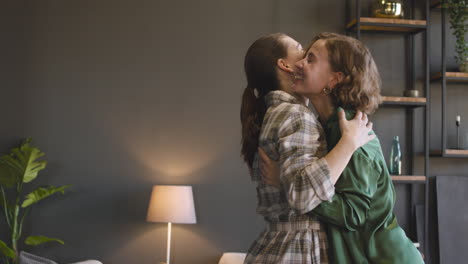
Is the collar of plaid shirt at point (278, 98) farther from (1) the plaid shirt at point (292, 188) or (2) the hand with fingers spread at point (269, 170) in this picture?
(2) the hand with fingers spread at point (269, 170)

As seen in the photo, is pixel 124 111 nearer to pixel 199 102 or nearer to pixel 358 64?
pixel 199 102

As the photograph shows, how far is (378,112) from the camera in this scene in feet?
17.1

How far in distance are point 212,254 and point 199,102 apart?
49.9 inches

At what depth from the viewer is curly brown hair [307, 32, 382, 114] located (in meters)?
1.80

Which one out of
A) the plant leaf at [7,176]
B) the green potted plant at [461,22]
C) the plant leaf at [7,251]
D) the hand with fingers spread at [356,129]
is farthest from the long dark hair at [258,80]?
the green potted plant at [461,22]

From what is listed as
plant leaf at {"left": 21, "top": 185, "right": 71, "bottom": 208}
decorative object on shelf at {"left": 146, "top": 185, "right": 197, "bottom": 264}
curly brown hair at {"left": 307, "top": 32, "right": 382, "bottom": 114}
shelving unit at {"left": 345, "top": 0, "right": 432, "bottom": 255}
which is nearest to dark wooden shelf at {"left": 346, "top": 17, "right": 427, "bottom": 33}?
shelving unit at {"left": 345, "top": 0, "right": 432, "bottom": 255}

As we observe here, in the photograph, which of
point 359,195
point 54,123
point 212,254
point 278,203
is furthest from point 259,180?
point 54,123

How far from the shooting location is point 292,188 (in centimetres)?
164

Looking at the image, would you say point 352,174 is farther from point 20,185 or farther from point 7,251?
point 20,185

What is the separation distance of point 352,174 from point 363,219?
0.41ft

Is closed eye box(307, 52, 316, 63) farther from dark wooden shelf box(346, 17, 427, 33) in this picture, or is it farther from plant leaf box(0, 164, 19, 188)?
plant leaf box(0, 164, 19, 188)

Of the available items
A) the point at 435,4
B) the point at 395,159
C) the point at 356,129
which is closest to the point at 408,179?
the point at 395,159

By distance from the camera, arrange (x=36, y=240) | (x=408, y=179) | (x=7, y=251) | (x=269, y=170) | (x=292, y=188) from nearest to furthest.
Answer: (x=292, y=188) → (x=269, y=170) → (x=7, y=251) → (x=36, y=240) → (x=408, y=179)

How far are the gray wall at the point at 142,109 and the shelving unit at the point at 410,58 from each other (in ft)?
0.26
